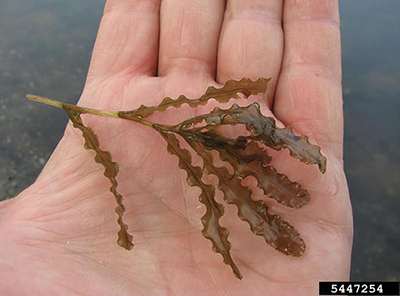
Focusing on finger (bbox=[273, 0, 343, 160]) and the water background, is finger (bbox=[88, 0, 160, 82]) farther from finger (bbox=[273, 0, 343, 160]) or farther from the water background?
the water background

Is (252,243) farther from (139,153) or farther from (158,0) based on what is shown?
(158,0)

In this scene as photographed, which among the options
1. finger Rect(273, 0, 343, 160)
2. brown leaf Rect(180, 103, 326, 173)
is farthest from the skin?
brown leaf Rect(180, 103, 326, 173)

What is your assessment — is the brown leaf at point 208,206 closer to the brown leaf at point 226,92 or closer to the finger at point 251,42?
the brown leaf at point 226,92

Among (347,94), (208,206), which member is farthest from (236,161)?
(347,94)

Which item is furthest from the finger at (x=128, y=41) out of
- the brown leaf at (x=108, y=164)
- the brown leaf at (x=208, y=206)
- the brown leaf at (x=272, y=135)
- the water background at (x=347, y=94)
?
the water background at (x=347, y=94)

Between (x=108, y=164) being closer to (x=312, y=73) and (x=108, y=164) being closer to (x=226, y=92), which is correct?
(x=226, y=92)
